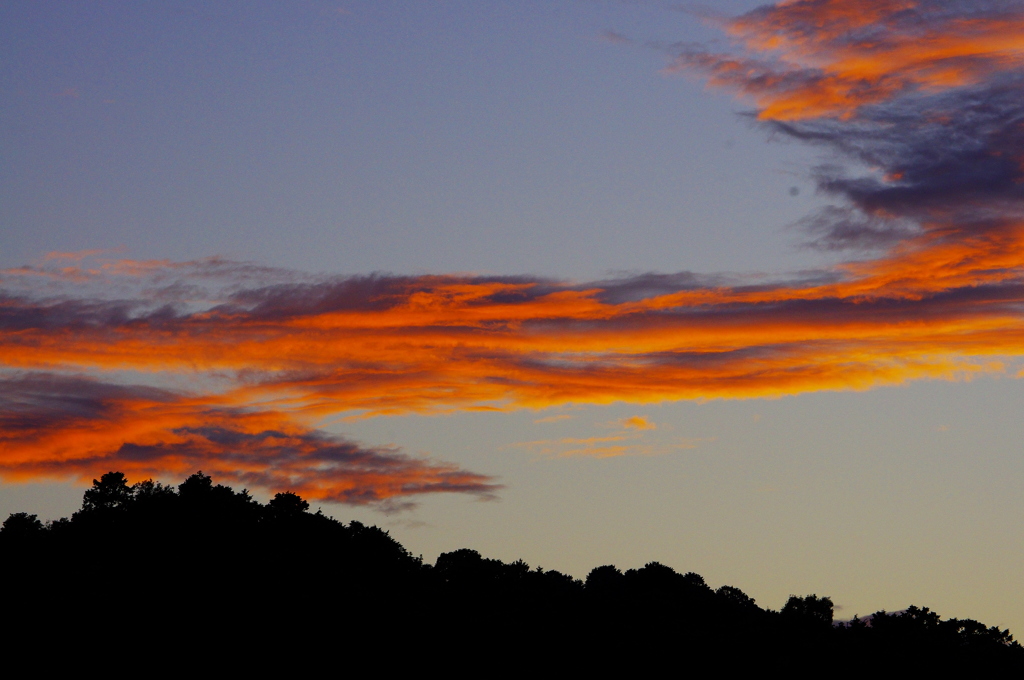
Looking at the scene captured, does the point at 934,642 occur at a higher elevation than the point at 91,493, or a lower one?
lower

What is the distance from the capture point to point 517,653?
9462cm

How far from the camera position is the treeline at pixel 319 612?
286ft

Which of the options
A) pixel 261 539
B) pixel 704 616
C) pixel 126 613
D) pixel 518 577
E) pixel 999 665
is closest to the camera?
pixel 126 613

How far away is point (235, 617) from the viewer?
295 ft

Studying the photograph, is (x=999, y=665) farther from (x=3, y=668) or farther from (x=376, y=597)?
(x=3, y=668)

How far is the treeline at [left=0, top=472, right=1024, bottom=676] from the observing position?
87312 millimetres

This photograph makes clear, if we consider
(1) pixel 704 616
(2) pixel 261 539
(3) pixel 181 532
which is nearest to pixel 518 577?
(1) pixel 704 616

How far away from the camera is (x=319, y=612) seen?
91.8 m

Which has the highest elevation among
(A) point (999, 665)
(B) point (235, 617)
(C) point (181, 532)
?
(C) point (181, 532)

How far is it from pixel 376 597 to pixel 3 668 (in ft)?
94.1

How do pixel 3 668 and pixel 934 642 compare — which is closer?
pixel 3 668

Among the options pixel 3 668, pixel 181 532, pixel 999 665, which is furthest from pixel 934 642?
pixel 3 668

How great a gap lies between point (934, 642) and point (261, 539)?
6192 cm

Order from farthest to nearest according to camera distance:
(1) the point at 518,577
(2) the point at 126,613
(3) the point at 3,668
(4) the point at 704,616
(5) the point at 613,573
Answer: (5) the point at 613,573
(1) the point at 518,577
(4) the point at 704,616
(2) the point at 126,613
(3) the point at 3,668
